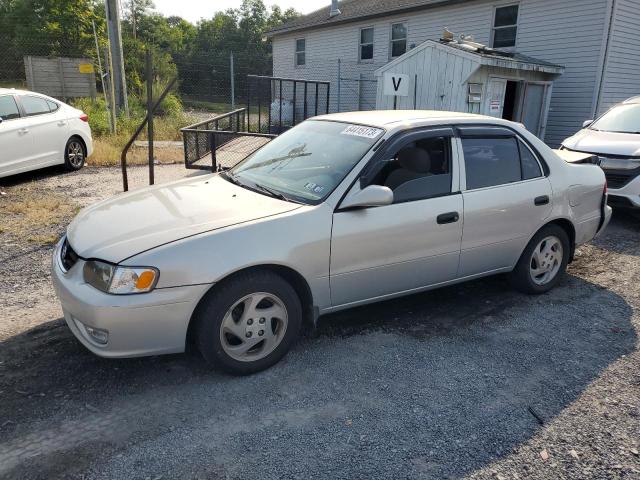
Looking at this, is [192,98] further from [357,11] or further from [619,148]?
[619,148]

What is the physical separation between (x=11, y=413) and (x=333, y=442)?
180 cm

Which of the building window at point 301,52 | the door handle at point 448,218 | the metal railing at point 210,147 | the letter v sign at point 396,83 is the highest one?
the building window at point 301,52

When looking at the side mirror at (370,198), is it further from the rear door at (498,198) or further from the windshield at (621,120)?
the windshield at (621,120)

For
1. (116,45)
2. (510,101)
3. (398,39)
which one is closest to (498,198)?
(510,101)

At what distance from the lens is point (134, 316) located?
9.27ft

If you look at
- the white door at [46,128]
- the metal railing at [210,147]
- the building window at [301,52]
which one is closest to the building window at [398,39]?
the building window at [301,52]

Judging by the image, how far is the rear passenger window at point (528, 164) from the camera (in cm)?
438

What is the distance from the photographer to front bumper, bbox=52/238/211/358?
281 centimetres

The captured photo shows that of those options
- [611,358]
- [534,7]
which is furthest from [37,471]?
[534,7]

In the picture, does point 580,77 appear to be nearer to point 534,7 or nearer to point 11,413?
point 534,7

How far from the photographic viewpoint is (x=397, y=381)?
3.26 metres

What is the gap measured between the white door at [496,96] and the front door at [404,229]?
8.31m

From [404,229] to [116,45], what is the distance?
12.4m

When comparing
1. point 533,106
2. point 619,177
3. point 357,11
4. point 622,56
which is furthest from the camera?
point 357,11
